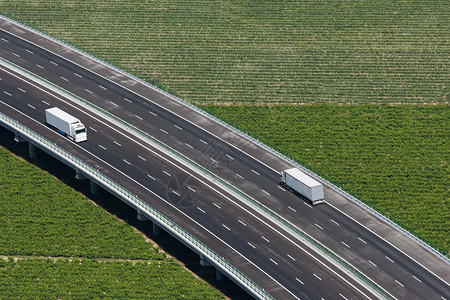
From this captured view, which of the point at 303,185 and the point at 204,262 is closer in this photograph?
the point at 204,262

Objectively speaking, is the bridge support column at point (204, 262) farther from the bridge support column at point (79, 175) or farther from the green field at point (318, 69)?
the bridge support column at point (79, 175)

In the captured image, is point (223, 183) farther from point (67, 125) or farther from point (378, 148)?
point (378, 148)

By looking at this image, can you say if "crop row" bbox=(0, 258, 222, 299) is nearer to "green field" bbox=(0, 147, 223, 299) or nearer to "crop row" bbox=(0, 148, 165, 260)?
"green field" bbox=(0, 147, 223, 299)

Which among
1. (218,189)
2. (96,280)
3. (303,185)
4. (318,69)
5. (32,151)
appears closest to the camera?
(96,280)

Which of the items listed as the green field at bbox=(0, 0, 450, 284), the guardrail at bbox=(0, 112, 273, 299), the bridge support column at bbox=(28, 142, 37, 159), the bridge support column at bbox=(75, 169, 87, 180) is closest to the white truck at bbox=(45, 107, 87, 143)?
the guardrail at bbox=(0, 112, 273, 299)

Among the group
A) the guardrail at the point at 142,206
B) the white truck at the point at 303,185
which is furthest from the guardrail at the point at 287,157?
the guardrail at the point at 142,206

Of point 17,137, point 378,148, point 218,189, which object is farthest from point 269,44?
point 17,137

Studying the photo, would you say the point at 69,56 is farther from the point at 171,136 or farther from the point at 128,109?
the point at 171,136

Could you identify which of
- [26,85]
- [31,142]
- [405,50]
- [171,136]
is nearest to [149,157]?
[171,136]
